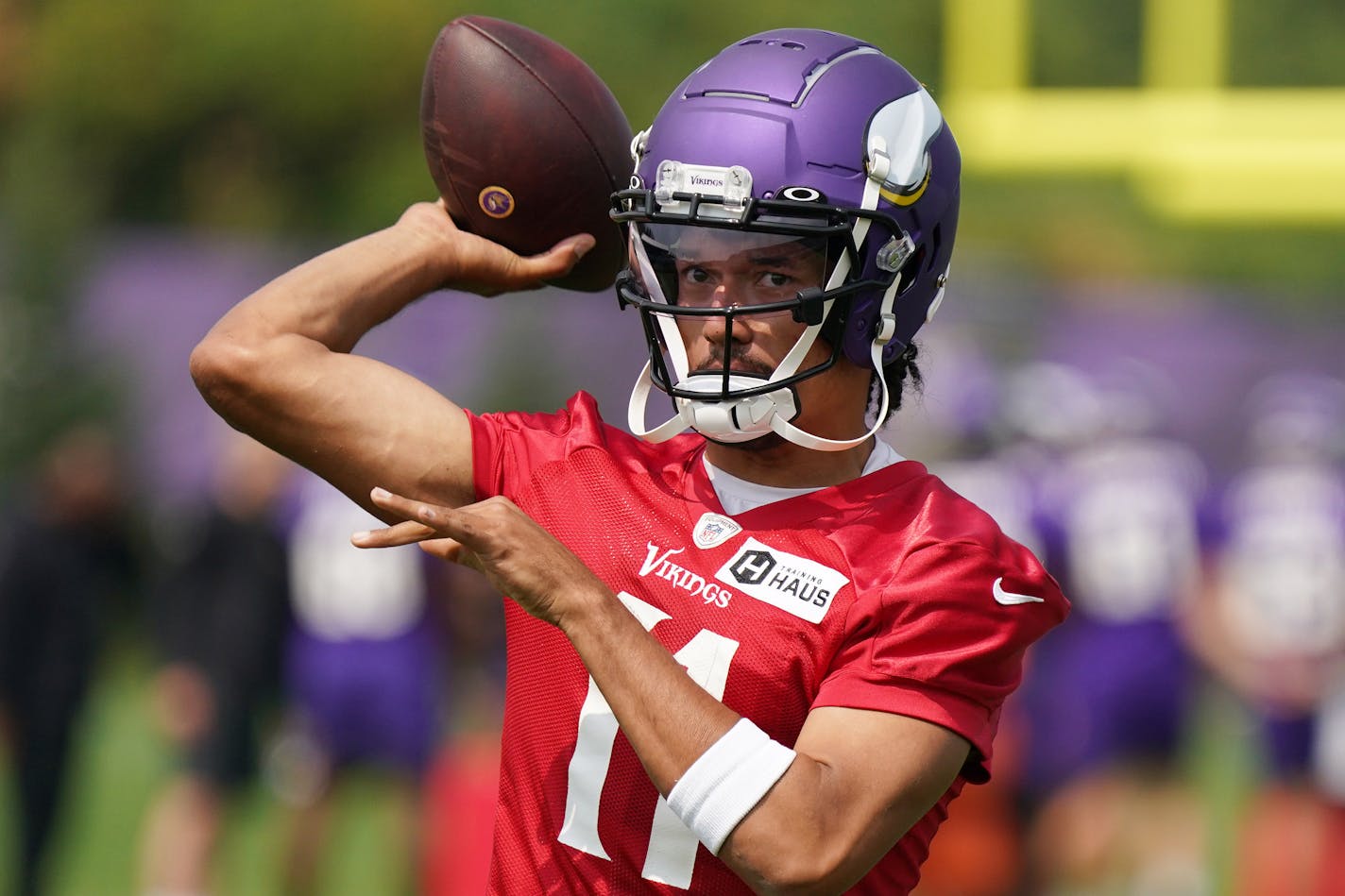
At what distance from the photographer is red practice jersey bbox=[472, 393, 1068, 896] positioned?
7.54ft

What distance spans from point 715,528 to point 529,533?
343 mm

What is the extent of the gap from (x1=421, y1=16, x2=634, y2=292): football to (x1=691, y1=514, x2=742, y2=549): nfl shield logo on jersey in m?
0.57

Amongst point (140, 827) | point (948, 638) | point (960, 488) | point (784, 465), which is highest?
point (784, 465)

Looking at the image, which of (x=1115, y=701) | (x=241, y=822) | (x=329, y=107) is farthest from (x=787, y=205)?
(x=329, y=107)

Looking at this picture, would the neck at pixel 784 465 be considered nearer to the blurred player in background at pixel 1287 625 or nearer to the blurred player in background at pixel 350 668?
the blurred player in background at pixel 1287 625

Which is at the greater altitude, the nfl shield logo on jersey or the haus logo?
the nfl shield logo on jersey

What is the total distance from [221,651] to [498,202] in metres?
4.61

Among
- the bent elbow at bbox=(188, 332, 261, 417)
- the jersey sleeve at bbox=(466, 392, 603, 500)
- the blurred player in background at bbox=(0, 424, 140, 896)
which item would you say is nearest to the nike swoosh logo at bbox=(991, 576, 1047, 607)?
the jersey sleeve at bbox=(466, 392, 603, 500)

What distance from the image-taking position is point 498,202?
111 inches

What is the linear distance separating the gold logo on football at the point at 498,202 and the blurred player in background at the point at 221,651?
14.4ft

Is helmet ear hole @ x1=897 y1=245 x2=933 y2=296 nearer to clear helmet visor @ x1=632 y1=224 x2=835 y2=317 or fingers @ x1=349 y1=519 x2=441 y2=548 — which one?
clear helmet visor @ x1=632 y1=224 x2=835 y2=317

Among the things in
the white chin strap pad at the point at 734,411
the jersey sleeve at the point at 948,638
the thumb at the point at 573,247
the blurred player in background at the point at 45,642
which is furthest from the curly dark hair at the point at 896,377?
the blurred player in background at the point at 45,642

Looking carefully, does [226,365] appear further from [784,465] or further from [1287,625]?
[1287,625]

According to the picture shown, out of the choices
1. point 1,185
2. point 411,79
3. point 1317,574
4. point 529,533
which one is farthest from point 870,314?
point 411,79
